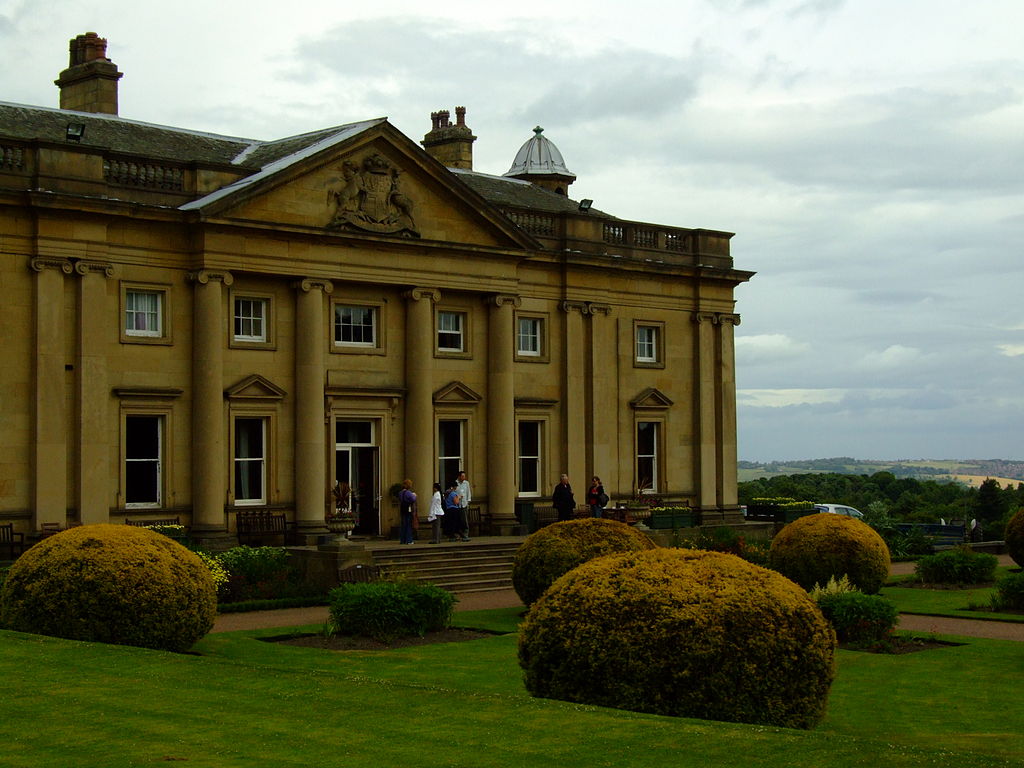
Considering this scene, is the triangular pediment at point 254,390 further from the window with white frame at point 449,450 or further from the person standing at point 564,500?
the person standing at point 564,500

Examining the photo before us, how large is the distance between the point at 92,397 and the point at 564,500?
12306 mm

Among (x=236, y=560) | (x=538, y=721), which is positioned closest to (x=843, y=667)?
(x=538, y=721)

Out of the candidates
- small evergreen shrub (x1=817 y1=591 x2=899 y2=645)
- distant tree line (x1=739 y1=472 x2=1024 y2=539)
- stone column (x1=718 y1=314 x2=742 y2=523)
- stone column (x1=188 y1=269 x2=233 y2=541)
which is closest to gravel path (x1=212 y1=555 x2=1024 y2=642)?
small evergreen shrub (x1=817 y1=591 x2=899 y2=645)

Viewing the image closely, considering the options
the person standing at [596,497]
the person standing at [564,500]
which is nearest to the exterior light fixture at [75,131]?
the person standing at [564,500]

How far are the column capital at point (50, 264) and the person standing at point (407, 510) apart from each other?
915 cm

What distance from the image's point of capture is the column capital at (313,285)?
109 ft

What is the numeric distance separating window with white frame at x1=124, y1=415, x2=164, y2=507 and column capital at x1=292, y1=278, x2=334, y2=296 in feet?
15.0

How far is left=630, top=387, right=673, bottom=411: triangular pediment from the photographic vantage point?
40.5 metres

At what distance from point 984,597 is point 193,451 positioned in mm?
18058

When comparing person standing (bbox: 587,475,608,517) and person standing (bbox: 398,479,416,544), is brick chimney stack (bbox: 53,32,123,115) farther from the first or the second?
person standing (bbox: 587,475,608,517)

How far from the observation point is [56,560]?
1919cm

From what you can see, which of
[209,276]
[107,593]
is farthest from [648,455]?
[107,593]

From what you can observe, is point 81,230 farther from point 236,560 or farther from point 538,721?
point 538,721

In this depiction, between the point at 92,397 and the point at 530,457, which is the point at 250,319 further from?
the point at 530,457
